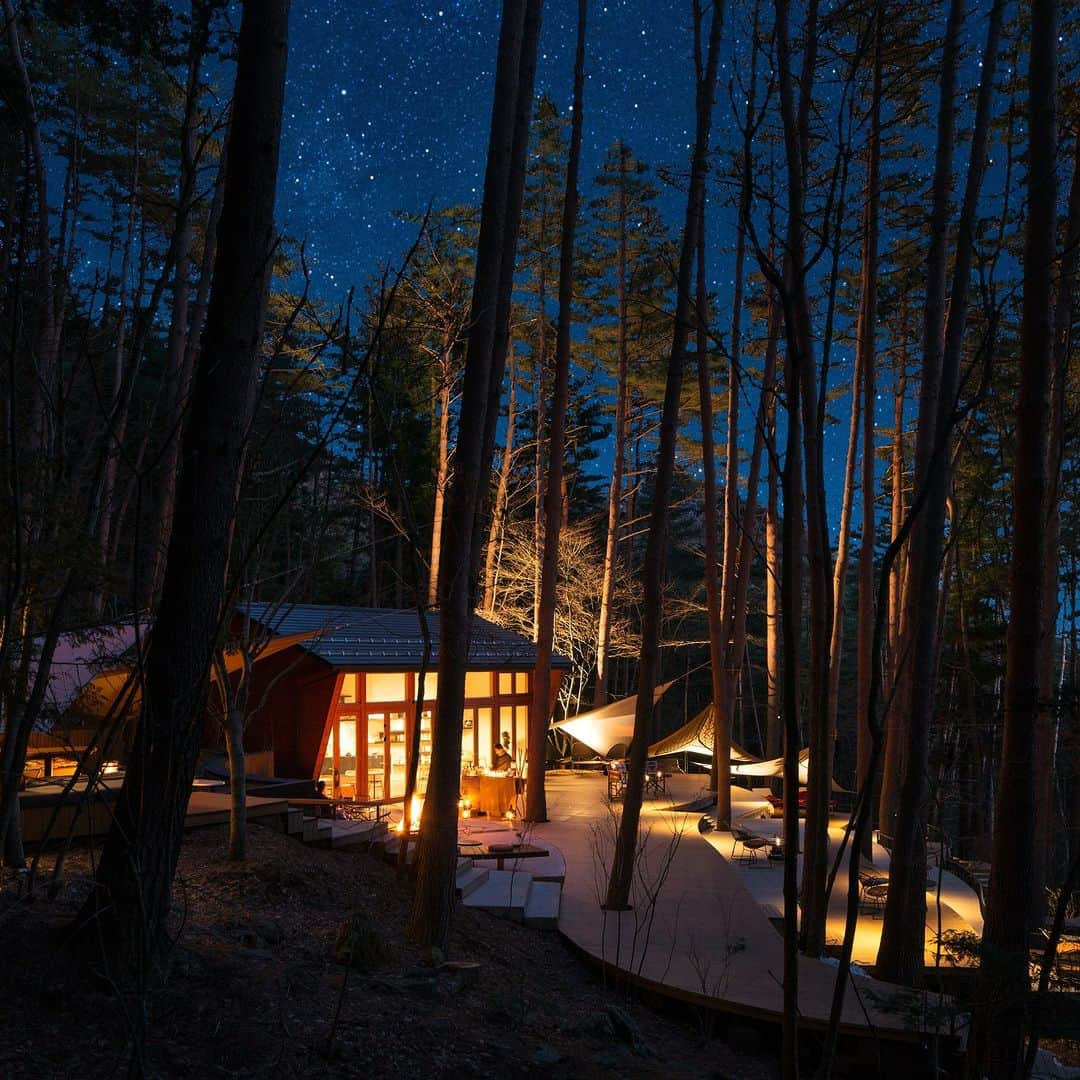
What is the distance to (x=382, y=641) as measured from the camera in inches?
473

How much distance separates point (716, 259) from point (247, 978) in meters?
3.78

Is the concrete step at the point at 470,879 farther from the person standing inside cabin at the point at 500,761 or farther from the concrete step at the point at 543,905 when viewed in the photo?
the person standing inside cabin at the point at 500,761

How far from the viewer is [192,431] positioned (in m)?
2.88

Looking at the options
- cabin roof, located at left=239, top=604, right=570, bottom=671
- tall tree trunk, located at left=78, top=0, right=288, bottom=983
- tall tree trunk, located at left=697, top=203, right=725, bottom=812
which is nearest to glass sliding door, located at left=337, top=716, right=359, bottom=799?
cabin roof, located at left=239, top=604, right=570, bottom=671

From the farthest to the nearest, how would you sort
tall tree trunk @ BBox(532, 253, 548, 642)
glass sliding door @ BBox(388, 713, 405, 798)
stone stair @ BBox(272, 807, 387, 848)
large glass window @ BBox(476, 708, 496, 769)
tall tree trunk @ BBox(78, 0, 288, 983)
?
tall tree trunk @ BBox(532, 253, 548, 642) → large glass window @ BBox(476, 708, 496, 769) → glass sliding door @ BBox(388, 713, 405, 798) → stone stair @ BBox(272, 807, 387, 848) → tall tree trunk @ BBox(78, 0, 288, 983)

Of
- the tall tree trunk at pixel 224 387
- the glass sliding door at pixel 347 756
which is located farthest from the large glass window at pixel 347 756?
the tall tree trunk at pixel 224 387

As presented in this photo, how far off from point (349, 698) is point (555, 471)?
4171 millimetres

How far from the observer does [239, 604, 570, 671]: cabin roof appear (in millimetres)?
10844

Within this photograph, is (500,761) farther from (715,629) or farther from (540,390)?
(540,390)

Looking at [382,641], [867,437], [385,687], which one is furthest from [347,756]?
[867,437]

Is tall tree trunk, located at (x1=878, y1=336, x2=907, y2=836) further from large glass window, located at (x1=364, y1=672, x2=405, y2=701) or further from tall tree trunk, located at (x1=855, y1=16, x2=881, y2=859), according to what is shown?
large glass window, located at (x1=364, y1=672, x2=405, y2=701)

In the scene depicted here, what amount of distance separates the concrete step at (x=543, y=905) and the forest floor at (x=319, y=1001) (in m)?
0.09

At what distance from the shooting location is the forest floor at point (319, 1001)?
10.3ft

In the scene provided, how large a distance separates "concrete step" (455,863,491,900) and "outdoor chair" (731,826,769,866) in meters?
3.52
